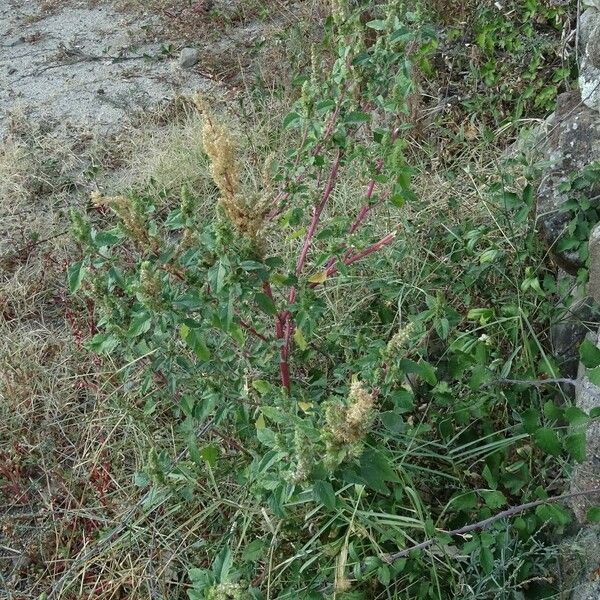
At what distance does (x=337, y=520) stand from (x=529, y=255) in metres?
1.17

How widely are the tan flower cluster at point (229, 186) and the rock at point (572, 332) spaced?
3.80 ft

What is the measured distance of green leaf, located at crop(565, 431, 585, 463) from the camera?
169 cm

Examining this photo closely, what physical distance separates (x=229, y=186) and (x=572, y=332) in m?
1.31

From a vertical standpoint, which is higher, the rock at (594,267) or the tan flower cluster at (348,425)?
the tan flower cluster at (348,425)

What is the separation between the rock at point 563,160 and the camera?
2.60 metres

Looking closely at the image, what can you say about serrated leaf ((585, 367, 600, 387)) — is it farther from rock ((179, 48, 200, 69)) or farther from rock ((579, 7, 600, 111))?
rock ((179, 48, 200, 69))

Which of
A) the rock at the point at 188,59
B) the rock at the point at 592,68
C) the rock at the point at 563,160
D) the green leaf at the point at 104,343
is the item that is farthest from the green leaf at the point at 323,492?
the rock at the point at 188,59

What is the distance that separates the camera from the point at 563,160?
2.73 meters

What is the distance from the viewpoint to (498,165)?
2865mm

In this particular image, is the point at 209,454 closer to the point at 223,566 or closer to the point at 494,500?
the point at 223,566

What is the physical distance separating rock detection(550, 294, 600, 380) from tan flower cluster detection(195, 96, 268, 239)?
3.80ft

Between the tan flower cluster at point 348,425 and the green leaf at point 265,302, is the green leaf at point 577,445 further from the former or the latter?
the green leaf at point 265,302

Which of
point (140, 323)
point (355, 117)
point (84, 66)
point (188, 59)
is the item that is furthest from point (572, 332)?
point (84, 66)

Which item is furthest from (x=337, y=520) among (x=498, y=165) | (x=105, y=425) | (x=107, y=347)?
(x=498, y=165)
